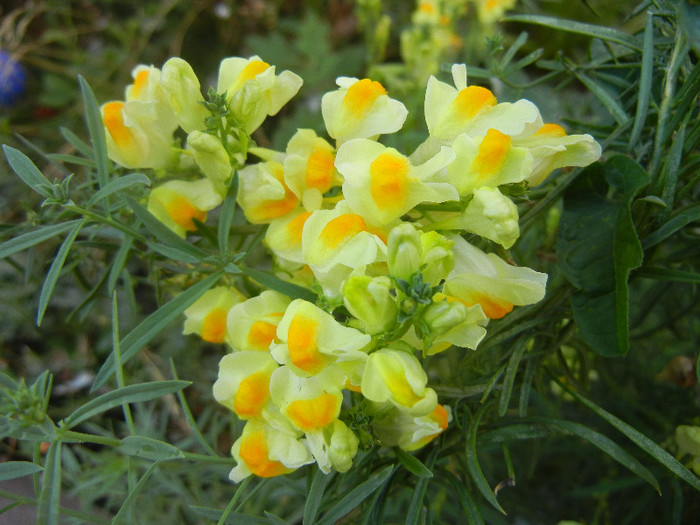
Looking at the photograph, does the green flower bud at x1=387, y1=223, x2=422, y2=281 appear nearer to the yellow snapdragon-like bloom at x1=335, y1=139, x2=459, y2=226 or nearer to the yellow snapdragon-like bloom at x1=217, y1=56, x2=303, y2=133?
the yellow snapdragon-like bloom at x1=335, y1=139, x2=459, y2=226

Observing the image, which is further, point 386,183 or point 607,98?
point 607,98

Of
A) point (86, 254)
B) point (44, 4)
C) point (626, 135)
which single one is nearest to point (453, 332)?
point (626, 135)

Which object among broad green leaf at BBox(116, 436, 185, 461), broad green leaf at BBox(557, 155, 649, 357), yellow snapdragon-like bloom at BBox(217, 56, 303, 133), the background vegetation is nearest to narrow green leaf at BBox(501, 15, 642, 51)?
the background vegetation

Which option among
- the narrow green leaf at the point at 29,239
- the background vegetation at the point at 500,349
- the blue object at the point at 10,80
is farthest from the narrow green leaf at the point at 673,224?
the blue object at the point at 10,80

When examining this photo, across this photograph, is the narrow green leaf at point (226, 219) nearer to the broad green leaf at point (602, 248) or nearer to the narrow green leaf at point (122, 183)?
the narrow green leaf at point (122, 183)

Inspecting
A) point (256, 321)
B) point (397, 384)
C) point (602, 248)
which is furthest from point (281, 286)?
point (602, 248)

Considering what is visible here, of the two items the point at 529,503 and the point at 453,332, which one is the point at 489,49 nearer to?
the point at 453,332

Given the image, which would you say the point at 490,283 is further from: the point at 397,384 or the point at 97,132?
the point at 97,132
